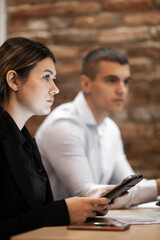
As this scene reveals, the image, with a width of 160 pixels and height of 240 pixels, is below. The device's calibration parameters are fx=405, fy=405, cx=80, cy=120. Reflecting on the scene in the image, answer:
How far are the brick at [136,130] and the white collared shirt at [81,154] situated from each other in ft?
1.93

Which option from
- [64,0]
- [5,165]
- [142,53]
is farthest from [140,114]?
[5,165]

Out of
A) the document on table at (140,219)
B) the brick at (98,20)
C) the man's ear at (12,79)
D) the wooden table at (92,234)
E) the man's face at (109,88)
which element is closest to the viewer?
the wooden table at (92,234)

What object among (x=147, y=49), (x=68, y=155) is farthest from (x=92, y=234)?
(x=147, y=49)

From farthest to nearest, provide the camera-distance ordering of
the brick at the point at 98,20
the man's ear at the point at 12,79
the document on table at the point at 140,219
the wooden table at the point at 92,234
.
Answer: the brick at the point at 98,20 → the man's ear at the point at 12,79 → the document on table at the point at 140,219 → the wooden table at the point at 92,234

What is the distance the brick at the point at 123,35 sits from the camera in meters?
3.42

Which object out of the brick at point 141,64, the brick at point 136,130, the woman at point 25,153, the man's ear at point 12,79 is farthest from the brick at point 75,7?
the man's ear at point 12,79

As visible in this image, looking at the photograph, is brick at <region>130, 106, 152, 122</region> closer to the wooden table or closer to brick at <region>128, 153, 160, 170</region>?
brick at <region>128, 153, 160, 170</region>

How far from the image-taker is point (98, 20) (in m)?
3.49

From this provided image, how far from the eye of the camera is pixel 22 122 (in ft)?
5.32

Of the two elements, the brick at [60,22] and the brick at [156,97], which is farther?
the brick at [60,22]

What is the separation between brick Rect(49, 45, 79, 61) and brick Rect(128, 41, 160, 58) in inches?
18.7

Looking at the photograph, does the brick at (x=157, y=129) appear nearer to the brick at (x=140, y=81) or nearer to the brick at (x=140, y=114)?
the brick at (x=140, y=114)

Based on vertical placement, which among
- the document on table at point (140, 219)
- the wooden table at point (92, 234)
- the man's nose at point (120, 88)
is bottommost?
the document on table at point (140, 219)

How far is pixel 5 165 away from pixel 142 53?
7.48ft
